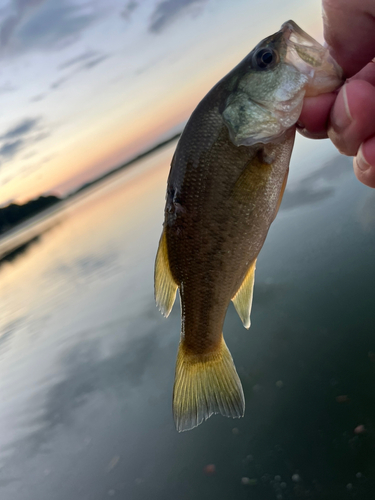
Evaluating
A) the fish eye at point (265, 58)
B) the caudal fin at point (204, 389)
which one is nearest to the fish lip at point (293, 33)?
the fish eye at point (265, 58)

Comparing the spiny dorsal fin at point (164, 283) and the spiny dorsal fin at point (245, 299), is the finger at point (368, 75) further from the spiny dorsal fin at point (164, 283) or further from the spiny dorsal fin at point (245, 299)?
the spiny dorsal fin at point (164, 283)

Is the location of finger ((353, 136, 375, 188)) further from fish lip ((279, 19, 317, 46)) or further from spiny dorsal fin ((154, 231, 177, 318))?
spiny dorsal fin ((154, 231, 177, 318))

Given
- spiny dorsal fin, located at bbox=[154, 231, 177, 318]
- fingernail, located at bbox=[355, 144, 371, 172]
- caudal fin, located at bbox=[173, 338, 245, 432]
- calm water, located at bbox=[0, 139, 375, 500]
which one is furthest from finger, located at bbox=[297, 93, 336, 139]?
calm water, located at bbox=[0, 139, 375, 500]

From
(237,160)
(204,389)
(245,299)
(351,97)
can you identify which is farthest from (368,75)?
(204,389)

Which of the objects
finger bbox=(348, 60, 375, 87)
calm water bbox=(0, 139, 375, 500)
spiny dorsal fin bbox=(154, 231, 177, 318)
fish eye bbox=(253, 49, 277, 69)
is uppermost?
fish eye bbox=(253, 49, 277, 69)

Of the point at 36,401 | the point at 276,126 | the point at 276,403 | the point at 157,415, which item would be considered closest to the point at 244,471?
the point at 276,403

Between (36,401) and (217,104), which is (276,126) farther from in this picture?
(36,401)
